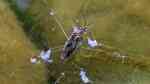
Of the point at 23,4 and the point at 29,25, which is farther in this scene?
the point at 23,4

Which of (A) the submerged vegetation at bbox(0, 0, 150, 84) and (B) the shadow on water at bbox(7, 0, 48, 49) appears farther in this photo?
(B) the shadow on water at bbox(7, 0, 48, 49)

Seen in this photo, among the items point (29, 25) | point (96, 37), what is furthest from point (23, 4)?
point (96, 37)

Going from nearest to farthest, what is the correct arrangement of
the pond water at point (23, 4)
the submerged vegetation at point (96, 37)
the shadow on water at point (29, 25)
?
the submerged vegetation at point (96, 37), the shadow on water at point (29, 25), the pond water at point (23, 4)

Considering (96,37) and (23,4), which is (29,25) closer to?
(23,4)

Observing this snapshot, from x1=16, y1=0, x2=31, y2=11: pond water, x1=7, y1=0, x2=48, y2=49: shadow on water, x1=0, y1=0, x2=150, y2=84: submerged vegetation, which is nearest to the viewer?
x1=0, y1=0, x2=150, y2=84: submerged vegetation

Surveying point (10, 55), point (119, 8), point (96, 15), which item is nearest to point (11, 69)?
point (10, 55)

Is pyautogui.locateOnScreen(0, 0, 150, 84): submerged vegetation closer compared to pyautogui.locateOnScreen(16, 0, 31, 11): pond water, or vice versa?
pyautogui.locateOnScreen(0, 0, 150, 84): submerged vegetation

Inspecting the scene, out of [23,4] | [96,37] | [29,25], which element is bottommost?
[96,37]

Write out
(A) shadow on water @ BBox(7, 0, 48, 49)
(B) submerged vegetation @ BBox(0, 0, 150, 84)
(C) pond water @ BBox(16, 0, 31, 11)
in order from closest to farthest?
(B) submerged vegetation @ BBox(0, 0, 150, 84) < (A) shadow on water @ BBox(7, 0, 48, 49) < (C) pond water @ BBox(16, 0, 31, 11)

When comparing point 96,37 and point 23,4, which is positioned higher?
point 23,4

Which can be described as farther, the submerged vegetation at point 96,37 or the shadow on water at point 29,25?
the shadow on water at point 29,25

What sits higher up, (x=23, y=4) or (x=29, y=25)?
(x=23, y=4)

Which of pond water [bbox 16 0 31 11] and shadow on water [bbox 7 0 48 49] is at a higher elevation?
pond water [bbox 16 0 31 11]
